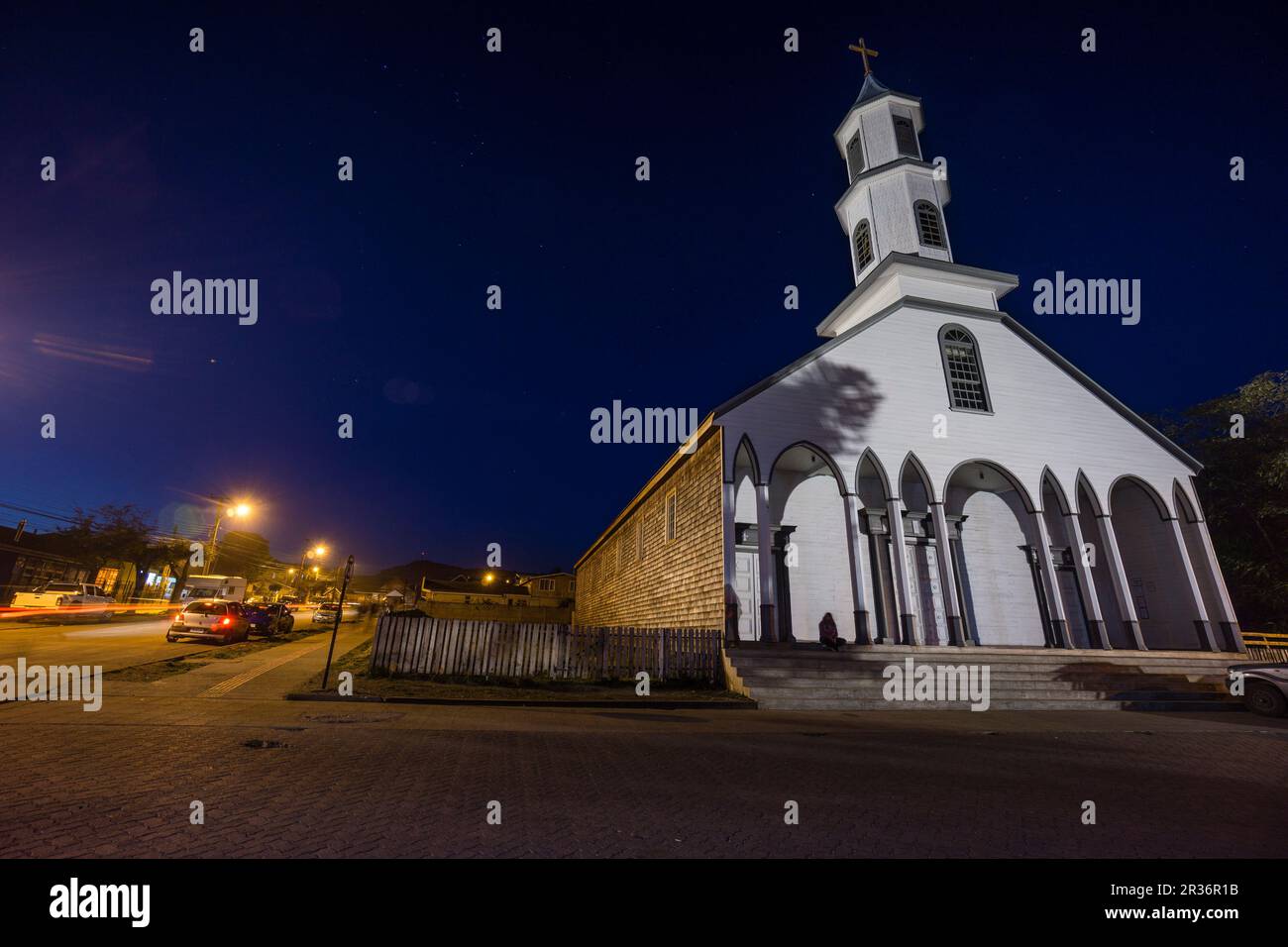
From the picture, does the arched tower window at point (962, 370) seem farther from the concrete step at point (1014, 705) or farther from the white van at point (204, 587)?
the white van at point (204, 587)

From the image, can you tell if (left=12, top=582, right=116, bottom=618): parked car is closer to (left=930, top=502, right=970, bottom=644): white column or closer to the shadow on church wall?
the shadow on church wall

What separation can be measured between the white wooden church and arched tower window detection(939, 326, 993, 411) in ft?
0.20

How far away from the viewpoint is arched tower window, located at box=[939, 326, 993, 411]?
1847cm

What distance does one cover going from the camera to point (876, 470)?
16812mm

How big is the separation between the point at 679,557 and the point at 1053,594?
11620mm

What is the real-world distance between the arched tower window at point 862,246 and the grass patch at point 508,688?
19.4 meters

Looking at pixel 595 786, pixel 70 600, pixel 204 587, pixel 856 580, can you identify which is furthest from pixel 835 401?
pixel 70 600

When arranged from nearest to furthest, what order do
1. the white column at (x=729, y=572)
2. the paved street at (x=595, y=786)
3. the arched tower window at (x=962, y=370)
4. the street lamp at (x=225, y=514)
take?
the paved street at (x=595, y=786)
the white column at (x=729, y=572)
the arched tower window at (x=962, y=370)
the street lamp at (x=225, y=514)

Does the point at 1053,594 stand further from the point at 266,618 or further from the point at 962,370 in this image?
the point at 266,618

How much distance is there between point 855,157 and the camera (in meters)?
24.5

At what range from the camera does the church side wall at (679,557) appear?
14859 millimetres

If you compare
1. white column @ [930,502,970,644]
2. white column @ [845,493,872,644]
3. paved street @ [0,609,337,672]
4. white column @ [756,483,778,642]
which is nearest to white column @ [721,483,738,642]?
white column @ [756,483,778,642]

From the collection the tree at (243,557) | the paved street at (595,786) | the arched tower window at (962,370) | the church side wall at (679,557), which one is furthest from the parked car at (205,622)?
the tree at (243,557)
